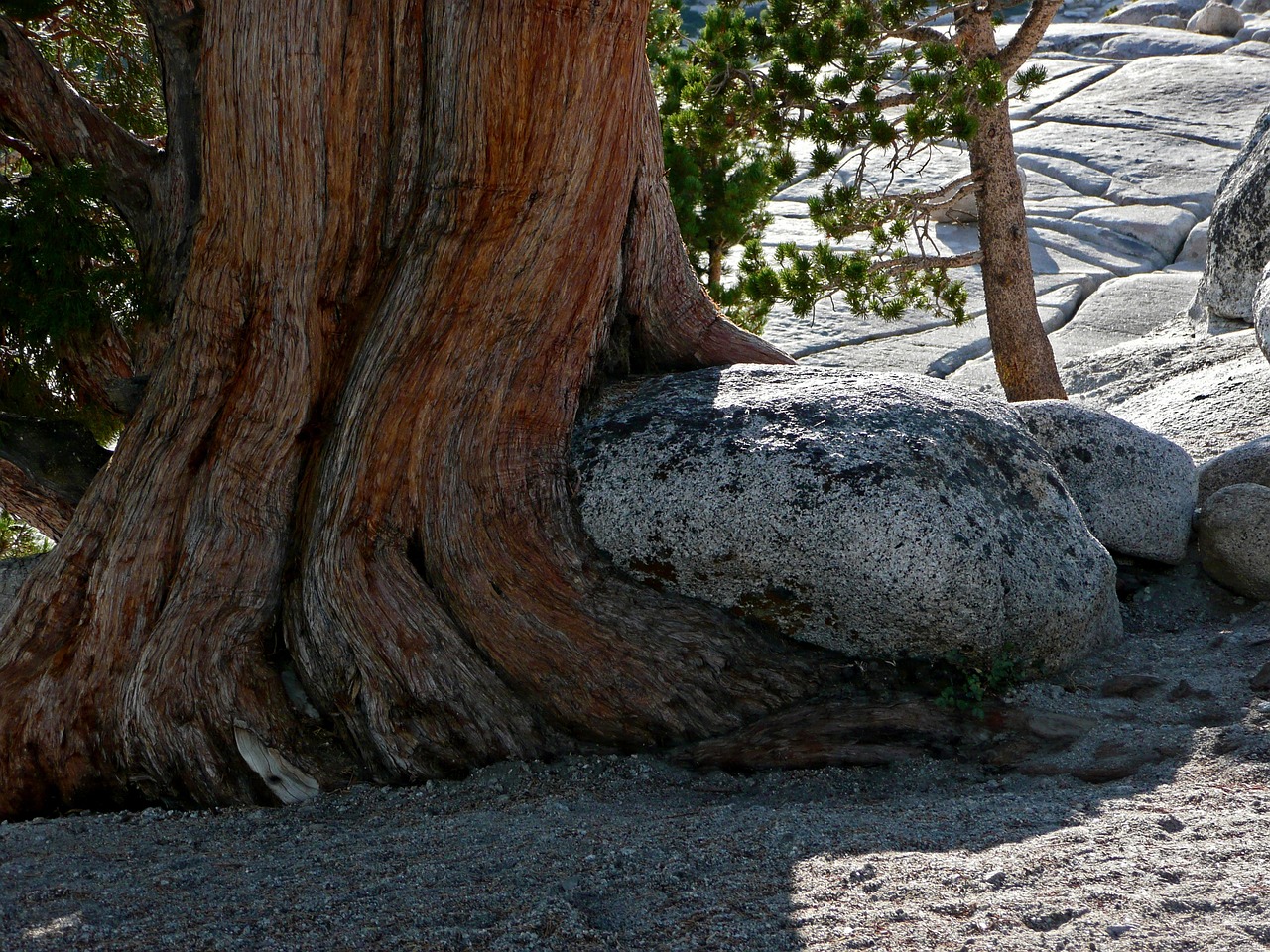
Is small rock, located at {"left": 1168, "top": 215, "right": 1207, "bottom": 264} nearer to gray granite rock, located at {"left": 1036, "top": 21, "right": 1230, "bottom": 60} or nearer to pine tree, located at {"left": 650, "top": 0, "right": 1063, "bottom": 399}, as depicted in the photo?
gray granite rock, located at {"left": 1036, "top": 21, "right": 1230, "bottom": 60}

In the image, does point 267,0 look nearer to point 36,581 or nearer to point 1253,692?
point 36,581

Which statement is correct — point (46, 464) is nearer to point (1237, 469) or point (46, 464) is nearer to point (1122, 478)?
point (1122, 478)

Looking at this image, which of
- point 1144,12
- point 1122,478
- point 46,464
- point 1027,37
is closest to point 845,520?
point 1122,478

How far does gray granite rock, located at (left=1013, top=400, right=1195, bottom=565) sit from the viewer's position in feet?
15.2

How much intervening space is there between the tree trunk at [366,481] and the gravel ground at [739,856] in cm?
23

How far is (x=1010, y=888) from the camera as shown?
235 centimetres

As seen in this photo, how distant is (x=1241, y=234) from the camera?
8.10m

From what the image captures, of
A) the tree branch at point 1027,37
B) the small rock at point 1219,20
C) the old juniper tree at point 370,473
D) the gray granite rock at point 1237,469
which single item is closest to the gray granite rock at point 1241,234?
the tree branch at point 1027,37

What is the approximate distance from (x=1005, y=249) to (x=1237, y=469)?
2926 mm

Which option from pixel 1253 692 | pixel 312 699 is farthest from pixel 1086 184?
pixel 312 699

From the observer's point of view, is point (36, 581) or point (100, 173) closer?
point (36, 581)

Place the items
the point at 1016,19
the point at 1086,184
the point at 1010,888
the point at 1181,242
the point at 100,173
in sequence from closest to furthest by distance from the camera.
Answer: the point at 1010,888 → the point at 100,173 → the point at 1181,242 → the point at 1086,184 → the point at 1016,19

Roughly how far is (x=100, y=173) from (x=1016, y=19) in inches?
1249

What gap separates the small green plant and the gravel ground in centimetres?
7
